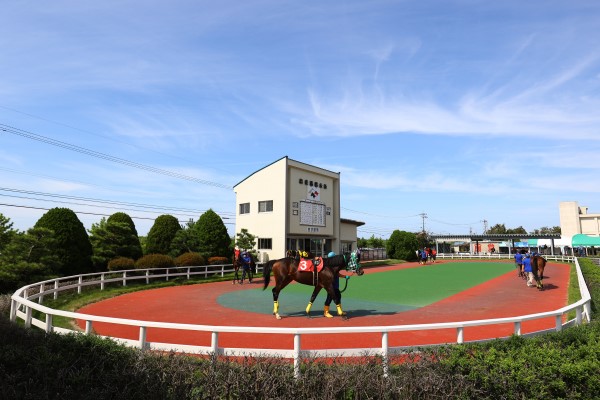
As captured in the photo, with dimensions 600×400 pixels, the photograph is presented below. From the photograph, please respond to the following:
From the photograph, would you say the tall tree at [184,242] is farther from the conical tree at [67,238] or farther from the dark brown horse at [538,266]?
the dark brown horse at [538,266]

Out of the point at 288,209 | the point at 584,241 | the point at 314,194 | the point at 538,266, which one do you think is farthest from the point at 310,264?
the point at 584,241

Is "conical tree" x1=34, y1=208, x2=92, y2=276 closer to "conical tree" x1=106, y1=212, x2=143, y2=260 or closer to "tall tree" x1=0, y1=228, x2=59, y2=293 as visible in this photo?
"tall tree" x1=0, y1=228, x2=59, y2=293

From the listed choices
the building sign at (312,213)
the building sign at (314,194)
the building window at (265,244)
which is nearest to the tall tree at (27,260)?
the building window at (265,244)

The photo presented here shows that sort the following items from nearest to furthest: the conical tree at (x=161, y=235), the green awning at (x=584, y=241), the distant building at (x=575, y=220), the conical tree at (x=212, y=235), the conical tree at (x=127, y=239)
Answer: the conical tree at (x=127, y=239)
the conical tree at (x=161, y=235)
the conical tree at (x=212, y=235)
the green awning at (x=584, y=241)
the distant building at (x=575, y=220)

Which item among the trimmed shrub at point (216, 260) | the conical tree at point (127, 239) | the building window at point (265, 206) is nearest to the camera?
the conical tree at point (127, 239)

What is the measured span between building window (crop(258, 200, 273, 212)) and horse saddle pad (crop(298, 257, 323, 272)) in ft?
71.5

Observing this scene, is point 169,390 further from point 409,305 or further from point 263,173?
point 263,173

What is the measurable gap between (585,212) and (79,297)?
96.6 metres

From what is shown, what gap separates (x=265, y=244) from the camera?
33594mm

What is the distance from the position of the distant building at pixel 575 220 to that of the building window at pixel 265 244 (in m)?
70.4

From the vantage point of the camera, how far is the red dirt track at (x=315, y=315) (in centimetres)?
870

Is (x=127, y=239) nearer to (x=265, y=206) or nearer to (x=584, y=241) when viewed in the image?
(x=265, y=206)

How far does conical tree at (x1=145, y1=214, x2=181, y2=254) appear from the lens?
91.3ft

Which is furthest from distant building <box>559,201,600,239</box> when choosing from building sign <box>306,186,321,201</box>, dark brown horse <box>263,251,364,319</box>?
dark brown horse <box>263,251,364,319</box>
